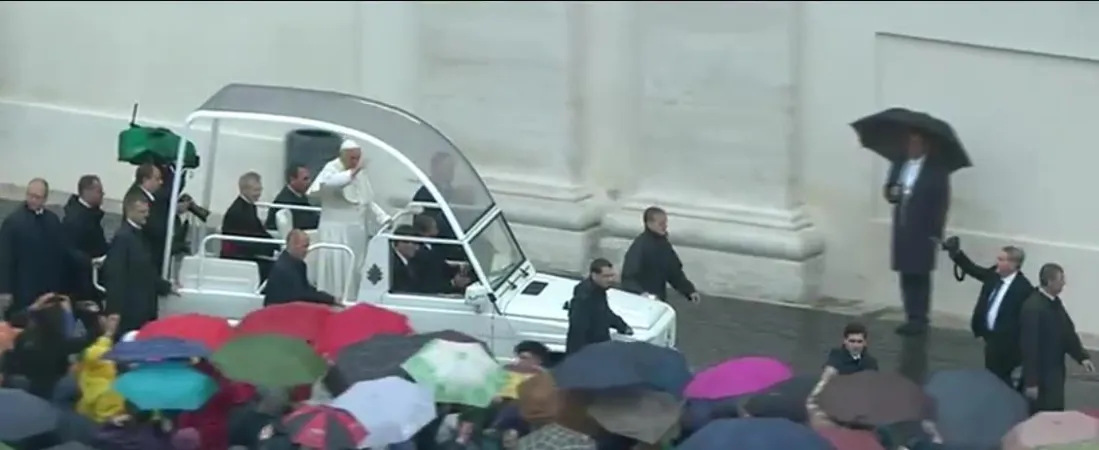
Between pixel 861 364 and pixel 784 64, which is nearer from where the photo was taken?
pixel 861 364

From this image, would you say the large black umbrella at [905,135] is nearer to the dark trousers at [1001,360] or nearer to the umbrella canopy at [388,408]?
the dark trousers at [1001,360]

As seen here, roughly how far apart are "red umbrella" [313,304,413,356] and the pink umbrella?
1.62m

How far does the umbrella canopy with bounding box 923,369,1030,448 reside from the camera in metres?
13.2

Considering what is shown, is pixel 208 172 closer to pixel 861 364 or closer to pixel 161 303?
pixel 161 303

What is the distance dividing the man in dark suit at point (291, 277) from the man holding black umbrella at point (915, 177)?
13.4 ft

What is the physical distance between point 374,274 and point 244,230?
1.04m

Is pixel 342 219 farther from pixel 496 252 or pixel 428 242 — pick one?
pixel 496 252

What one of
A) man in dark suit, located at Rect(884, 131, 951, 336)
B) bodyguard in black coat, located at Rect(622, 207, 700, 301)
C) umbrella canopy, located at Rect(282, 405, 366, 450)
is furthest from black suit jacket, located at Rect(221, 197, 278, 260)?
man in dark suit, located at Rect(884, 131, 951, 336)

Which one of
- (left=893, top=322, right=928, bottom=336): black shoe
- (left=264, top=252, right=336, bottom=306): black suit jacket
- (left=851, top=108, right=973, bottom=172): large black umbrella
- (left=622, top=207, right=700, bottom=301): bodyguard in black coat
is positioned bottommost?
(left=893, top=322, right=928, bottom=336): black shoe

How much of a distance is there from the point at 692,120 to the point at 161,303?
4.61m

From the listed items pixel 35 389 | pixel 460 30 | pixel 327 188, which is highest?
pixel 460 30

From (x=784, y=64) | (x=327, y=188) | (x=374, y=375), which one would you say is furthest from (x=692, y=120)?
(x=374, y=375)

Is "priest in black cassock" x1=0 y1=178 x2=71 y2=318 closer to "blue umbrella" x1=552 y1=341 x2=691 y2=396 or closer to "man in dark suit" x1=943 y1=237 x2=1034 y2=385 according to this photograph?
"blue umbrella" x1=552 y1=341 x2=691 y2=396

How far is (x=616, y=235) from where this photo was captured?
763 inches
